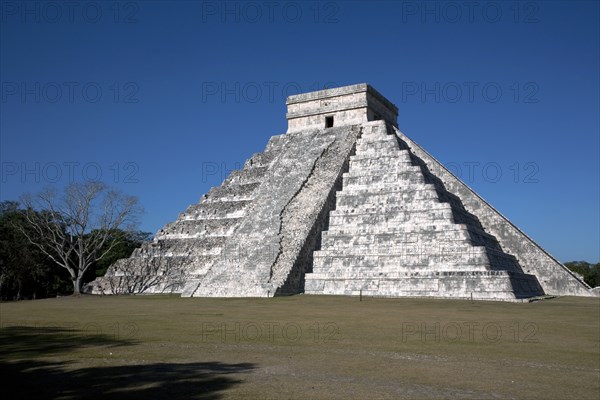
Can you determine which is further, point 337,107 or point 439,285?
point 337,107

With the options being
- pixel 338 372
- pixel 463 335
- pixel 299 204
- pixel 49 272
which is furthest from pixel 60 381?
pixel 49 272

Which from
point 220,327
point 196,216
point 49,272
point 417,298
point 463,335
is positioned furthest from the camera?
point 49,272

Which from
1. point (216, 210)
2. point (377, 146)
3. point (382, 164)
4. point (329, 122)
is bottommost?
point (216, 210)

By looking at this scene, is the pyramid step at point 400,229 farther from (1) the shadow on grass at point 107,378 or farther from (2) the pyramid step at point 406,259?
(1) the shadow on grass at point 107,378

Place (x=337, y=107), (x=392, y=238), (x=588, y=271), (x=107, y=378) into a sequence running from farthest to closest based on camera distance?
(x=588, y=271) → (x=337, y=107) → (x=392, y=238) → (x=107, y=378)

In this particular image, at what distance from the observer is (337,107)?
26.5 metres

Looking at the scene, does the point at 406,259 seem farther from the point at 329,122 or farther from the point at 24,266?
the point at 24,266

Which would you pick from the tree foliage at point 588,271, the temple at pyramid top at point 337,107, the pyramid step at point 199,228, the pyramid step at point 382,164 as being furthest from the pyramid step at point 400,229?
the tree foliage at point 588,271

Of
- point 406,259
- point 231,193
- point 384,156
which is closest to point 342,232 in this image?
point 406,259

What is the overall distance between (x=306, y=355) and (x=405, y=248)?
11.6 meters

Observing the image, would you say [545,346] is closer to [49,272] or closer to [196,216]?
[196,216]

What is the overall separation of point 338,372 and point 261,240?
14021 millimetres

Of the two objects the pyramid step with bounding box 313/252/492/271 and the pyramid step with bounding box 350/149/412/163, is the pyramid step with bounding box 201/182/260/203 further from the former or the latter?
the pyramid step with bounding box 313/252/492/271

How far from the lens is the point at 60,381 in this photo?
217 inches
